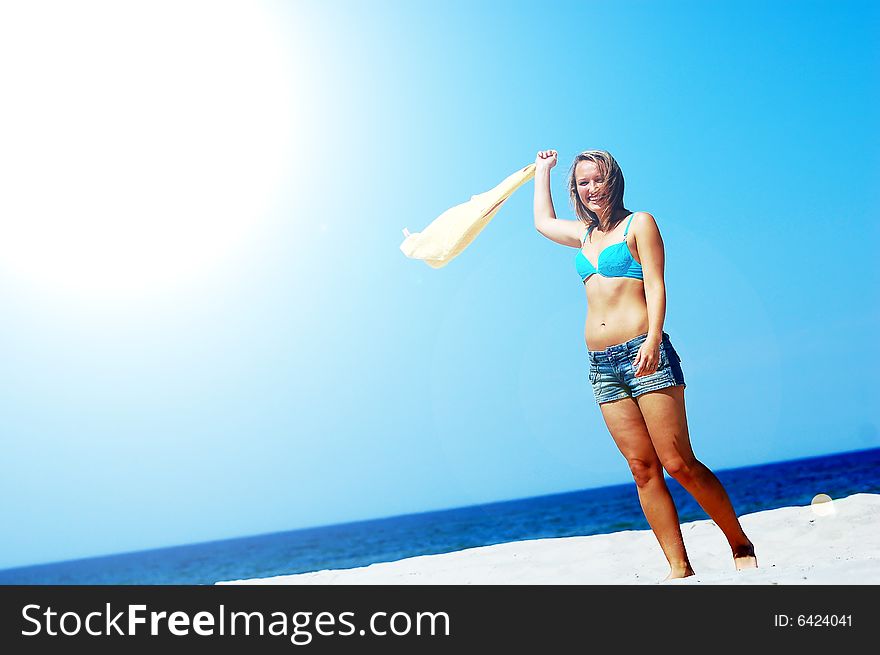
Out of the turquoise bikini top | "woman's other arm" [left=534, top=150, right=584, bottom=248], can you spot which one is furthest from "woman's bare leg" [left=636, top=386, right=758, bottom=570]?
"woman's other arm" [left=534, top=150, right=584, bottom=248]

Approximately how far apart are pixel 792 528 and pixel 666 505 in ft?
7.55

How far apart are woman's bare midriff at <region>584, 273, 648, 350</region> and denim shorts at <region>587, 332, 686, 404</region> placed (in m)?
0.04

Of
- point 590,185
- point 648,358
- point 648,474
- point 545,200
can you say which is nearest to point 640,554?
point 648,474

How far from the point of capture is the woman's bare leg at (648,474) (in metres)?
3.66

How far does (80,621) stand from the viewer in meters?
3.26

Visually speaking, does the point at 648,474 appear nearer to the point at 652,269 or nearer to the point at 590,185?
the point at 652,269

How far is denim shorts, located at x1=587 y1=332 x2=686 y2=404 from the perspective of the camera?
3.54 m

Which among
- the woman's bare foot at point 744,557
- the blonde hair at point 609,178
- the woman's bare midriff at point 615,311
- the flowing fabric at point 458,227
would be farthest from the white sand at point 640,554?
the flowing fabric at point 458,227

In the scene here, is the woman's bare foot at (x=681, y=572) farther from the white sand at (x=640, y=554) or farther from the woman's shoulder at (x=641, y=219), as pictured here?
the woman's shoulder at (x=641, y=219)

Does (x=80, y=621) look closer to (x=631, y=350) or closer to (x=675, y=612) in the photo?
(x=675, y=612)

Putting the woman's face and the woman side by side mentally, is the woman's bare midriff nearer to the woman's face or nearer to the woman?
the woman

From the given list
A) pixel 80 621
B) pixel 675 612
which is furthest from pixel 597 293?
pixel 80 621

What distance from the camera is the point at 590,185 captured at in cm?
388

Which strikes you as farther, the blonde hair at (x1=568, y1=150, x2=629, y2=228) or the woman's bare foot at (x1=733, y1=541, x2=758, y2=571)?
the blonde hair at (x1=568, y1=150, x2=629, y2=228)
